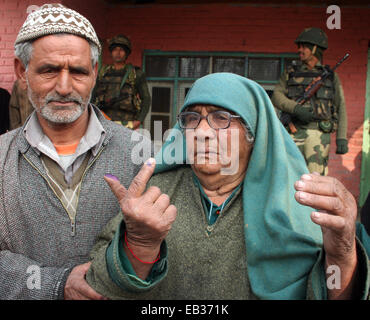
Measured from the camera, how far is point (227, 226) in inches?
73.3

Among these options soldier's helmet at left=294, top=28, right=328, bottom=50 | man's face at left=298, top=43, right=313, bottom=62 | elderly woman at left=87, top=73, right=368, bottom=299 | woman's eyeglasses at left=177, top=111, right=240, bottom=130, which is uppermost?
soldier's helmet at left=294, top=28, right=328, bottom=50

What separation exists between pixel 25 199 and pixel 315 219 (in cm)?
139

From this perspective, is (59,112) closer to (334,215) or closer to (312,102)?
(334,215)

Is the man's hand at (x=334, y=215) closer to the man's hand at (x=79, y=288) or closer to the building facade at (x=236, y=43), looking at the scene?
the man's hand at (x=79, y=288)

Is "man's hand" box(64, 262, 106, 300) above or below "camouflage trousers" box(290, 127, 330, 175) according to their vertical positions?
below

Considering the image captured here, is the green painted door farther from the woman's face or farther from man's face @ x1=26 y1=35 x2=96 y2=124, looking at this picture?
man's face @ x1=26 y1=35 x2=96 y2=124

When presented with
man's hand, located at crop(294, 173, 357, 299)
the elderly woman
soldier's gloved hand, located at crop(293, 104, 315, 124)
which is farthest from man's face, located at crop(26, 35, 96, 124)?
soldier's gloved hand, located at crop(293, 104, 315, 124)

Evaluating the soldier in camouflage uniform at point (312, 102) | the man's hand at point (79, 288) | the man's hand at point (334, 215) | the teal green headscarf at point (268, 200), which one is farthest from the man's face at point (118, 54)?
the man's hand at point (334, 215)

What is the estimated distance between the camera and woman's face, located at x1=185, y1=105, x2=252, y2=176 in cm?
189

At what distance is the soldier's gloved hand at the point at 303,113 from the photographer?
5387 millimetres

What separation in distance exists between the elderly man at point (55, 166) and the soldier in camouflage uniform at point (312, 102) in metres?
3.88

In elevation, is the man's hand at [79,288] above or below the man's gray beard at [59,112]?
below

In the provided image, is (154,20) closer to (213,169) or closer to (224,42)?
(224,42)

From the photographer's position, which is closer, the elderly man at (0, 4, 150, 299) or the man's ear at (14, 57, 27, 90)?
the elderly man at (0, 4, 150, 299)
